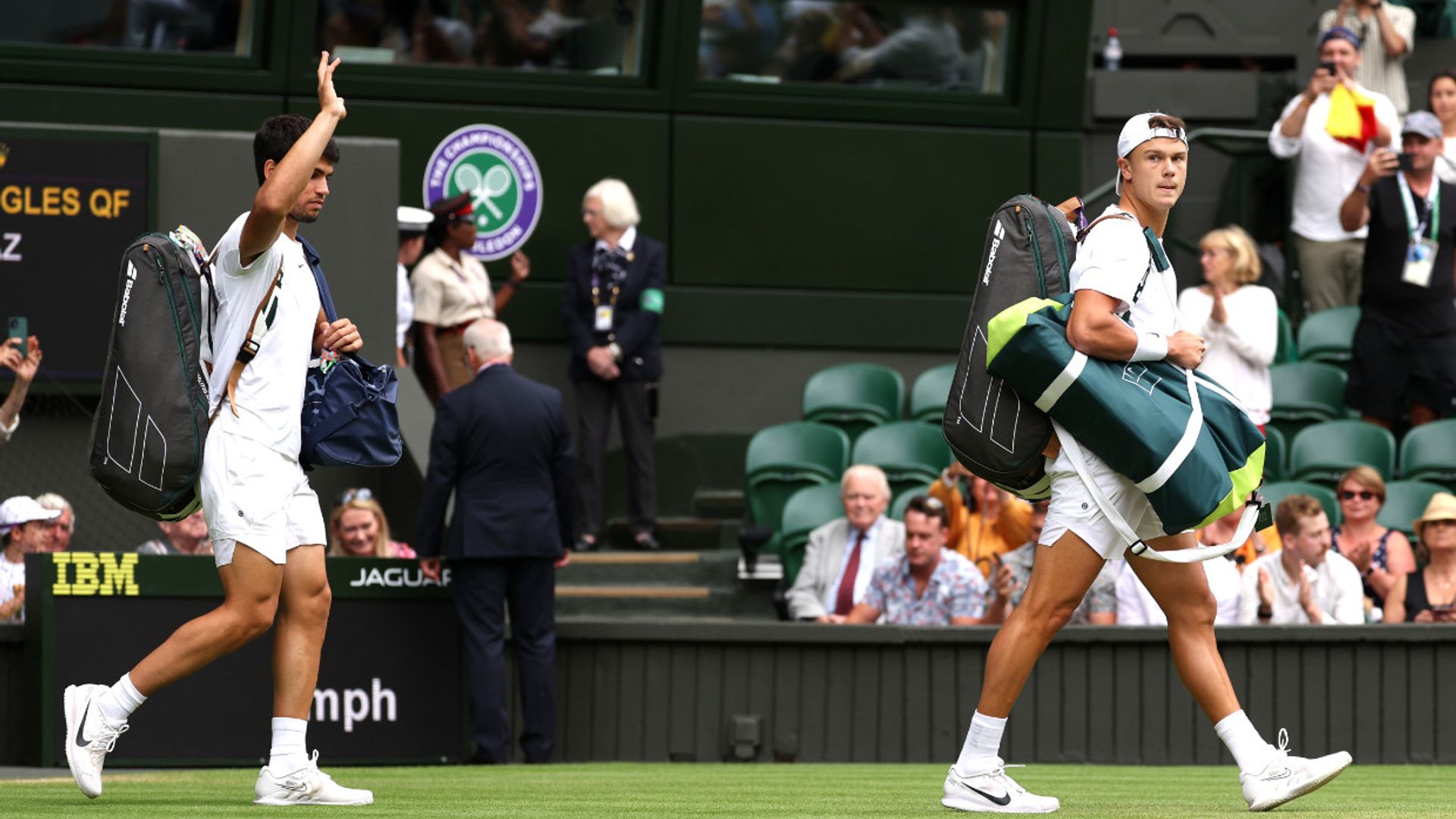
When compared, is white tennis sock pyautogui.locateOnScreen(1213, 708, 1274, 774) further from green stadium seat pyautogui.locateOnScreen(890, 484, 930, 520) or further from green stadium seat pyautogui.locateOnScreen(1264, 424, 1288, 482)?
green stadium seat pyautogui.locateOnScreen(1264, 424, 1288, 482)

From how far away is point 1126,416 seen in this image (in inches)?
241

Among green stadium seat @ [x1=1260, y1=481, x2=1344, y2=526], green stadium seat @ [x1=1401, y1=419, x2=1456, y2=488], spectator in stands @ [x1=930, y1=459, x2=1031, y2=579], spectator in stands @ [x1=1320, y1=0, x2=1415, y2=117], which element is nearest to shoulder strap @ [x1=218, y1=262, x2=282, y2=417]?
spectator in stands @ [x1=930, y1=459, x2=1031, y2=579]

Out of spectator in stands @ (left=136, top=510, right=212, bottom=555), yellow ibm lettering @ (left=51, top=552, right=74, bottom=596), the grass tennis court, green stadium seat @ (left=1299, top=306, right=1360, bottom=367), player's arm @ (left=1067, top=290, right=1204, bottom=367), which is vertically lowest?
the grass tennis court

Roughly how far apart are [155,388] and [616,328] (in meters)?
6.32

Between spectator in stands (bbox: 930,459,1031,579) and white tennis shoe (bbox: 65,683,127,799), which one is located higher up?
spectator in stands (bbox: 930,459,1031,579)

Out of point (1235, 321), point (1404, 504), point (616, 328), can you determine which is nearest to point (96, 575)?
point (616, 328)

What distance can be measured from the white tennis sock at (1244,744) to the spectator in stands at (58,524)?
5.68 meters

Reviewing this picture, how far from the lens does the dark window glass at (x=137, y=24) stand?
13.1m

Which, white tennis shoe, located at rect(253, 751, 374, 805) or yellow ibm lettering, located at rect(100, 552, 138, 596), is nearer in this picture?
white tennis shoe, located at rect(253, 751, 374, 805)

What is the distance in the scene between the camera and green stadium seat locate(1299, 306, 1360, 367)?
13672 mm

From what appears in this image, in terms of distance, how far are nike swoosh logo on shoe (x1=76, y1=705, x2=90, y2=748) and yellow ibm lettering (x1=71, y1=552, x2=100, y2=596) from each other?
2649mm

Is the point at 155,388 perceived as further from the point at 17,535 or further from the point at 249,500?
the point at 17,535

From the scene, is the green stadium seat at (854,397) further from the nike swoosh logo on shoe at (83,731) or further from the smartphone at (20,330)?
the nike swoosh logo on shoe at (83,731)

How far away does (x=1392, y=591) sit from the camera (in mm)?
10594
